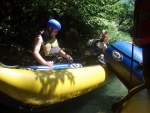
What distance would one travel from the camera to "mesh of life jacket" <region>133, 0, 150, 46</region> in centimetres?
183

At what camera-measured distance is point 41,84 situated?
4273 mm

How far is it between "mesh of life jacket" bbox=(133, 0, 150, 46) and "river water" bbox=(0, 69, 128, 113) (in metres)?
3.13

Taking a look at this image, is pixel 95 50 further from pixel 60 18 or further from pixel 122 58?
pixel 60 18

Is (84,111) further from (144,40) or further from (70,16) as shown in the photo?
(70,16)

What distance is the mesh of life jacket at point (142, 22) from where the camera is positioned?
1.83m

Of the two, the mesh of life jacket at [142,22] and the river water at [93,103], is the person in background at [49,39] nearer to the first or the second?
the river water at [93,103]

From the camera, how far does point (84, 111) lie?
564cm

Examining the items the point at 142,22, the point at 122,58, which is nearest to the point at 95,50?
the point at 122,58

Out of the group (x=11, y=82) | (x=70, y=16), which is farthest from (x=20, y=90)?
(x=70, y=16)

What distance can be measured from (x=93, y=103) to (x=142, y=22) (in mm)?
4606

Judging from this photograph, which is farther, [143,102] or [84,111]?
[84,111]

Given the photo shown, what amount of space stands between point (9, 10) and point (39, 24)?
4.21ft

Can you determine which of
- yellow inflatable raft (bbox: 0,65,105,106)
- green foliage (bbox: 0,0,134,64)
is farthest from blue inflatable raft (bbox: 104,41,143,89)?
green foliage (bbox: 0,0,134,64)

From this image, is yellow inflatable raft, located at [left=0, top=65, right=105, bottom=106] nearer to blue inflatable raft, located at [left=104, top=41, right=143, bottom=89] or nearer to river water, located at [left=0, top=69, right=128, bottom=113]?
river water, located at [left=0, top=69, right=128, bottom=113]
